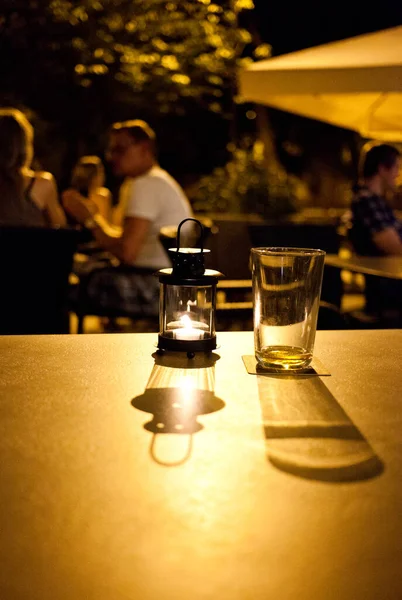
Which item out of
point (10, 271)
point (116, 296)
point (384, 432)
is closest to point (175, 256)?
point (384, 432)

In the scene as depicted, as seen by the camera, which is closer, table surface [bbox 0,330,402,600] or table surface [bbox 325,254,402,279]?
table surface [bbox 0,330,402,600]

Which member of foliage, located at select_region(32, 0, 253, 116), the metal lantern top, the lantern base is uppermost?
foliage, located at select_region(32, 0, 253, 116)

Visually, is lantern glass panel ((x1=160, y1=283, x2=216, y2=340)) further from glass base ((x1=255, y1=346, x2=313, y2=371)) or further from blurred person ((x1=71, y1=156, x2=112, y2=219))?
blurred person ((x1=71, y1=156, x2=112, y2=219))

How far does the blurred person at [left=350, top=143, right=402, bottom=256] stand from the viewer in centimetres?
472

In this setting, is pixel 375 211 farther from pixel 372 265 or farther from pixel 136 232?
pixel 136 232

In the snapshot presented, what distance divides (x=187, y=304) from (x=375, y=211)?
3.55 meters

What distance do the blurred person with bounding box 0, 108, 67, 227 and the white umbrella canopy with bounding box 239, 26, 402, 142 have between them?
54.7 inches

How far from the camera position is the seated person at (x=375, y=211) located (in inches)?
185

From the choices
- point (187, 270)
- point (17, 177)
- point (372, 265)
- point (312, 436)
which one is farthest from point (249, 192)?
point (312, 436)

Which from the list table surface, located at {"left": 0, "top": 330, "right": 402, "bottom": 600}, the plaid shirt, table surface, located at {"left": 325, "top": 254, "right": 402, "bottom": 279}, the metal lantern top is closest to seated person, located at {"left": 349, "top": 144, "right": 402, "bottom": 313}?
the plaid shirt

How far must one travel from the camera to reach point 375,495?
697mm

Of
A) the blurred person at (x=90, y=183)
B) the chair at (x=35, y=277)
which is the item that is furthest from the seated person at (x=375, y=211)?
the blurred person at (x=90, y=183)

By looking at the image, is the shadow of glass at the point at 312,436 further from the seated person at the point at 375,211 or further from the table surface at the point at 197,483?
the seated person at the point at 375,211

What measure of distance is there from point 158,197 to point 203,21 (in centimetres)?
592
